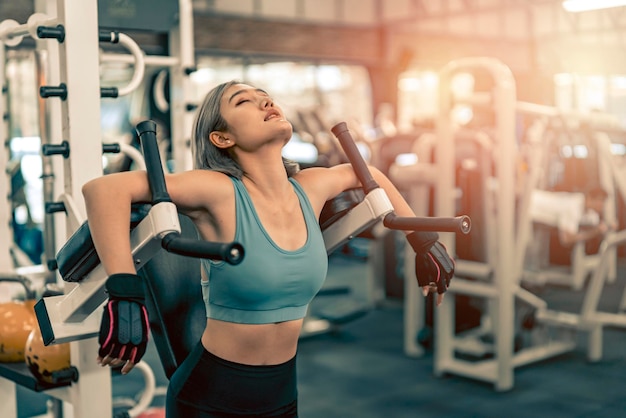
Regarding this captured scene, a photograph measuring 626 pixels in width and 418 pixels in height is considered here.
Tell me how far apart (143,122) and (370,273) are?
4532mm

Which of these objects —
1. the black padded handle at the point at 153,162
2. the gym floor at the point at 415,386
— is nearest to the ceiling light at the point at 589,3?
the gym floor at the point at 415,386

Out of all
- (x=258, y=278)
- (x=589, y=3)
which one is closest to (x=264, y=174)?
(x=258, y=278)

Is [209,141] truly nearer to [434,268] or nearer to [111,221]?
[111,221]

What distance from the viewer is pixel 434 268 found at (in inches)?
60.8

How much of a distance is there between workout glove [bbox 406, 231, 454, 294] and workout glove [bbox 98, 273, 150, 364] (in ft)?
2.02

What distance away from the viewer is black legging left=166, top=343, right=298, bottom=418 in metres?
1.44

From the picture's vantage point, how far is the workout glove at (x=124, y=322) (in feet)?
3.85

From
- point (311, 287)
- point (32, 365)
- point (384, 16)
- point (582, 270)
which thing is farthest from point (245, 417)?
point (384, 16)

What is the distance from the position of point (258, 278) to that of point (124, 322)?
0.27m

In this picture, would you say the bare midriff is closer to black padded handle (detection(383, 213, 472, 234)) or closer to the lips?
black padded handle (detection(383, 213, 472, 234))

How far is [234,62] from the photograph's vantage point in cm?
1074

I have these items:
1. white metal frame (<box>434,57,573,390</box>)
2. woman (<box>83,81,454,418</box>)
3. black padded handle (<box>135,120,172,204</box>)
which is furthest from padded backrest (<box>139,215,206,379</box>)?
white metal frame (<box>434,57,573,390</box>)

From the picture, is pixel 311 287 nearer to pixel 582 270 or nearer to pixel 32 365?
pixel 32 365

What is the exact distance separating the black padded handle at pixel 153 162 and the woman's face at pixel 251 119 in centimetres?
17
